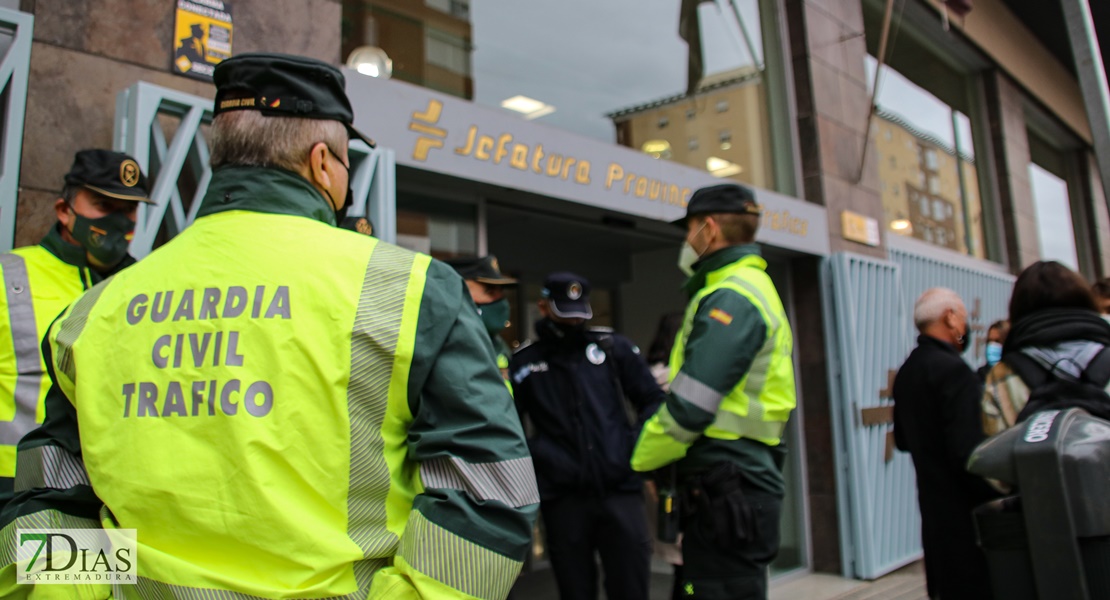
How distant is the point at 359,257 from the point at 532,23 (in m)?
4.43

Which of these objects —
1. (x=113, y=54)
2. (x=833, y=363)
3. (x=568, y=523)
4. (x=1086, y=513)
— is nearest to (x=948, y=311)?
(x=1086, y=513)

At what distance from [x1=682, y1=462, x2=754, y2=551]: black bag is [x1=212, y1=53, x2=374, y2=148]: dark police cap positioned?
68.6 inches

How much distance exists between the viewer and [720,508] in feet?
8.25

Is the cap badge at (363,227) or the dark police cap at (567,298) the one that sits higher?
the cap badge at (363,227)

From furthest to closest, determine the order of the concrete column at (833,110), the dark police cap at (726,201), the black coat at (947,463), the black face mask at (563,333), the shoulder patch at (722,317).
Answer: the concrete column at (833,110) → the black face mask at (563,333) → the black coat at (947,463) → the dark police cap at (726,201) → the shoulder patch at (722,317)

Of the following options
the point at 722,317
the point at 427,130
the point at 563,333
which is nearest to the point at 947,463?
the point at 722,317

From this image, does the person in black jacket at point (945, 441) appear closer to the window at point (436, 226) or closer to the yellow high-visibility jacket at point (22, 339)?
the window at point (436, 226)

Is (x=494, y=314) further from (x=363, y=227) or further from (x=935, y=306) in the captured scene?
(x=935, y=306)

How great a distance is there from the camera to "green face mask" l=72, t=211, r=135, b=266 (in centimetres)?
237

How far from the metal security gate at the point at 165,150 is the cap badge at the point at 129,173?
0.21 meters

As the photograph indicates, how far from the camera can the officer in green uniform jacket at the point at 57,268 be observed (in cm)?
214

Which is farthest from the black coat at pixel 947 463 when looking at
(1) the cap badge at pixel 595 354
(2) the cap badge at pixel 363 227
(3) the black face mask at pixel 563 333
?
(2) the cap badge at pixel 363 227

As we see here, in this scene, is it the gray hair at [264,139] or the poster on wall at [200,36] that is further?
the poster on wall at [200,36]

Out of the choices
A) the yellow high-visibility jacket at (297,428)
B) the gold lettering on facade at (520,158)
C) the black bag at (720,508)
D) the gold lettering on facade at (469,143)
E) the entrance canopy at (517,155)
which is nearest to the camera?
the yellow high-visibility jacket at (297,428)
